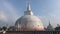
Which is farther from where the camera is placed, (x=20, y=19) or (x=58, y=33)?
(x=20, y=19)

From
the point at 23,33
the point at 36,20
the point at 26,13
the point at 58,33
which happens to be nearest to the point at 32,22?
the point at 36,20

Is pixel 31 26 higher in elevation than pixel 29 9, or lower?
lower

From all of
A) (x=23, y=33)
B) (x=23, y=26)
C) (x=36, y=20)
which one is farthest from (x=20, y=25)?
(x=23, y=33)

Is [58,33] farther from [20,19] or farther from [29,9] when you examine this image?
[29,9]

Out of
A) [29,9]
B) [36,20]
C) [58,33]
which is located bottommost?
[58,33]

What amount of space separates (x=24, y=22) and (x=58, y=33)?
72.4 feet

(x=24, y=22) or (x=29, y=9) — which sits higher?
(x=29, y=9)

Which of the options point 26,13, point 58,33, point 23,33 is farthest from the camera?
point 26,13

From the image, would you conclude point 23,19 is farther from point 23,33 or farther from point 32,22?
point 23,33

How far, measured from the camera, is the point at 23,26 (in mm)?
63594

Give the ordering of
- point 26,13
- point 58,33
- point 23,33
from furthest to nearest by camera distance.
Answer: point 26,13, point 23,33, point 58,33

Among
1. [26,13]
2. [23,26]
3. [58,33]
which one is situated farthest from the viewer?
[26,13]

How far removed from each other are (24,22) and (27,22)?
109 cm

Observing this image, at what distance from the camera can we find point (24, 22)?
216 ft
